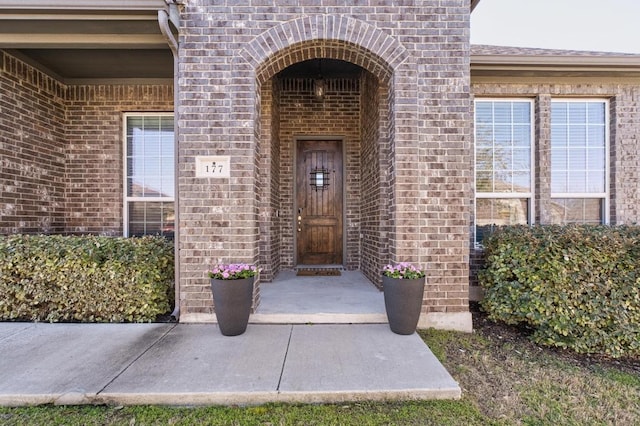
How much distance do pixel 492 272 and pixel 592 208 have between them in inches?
93.1

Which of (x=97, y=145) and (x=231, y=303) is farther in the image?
(x=97, y=145)

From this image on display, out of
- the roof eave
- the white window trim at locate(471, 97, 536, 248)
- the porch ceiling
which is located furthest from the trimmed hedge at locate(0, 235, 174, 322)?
the roof eave

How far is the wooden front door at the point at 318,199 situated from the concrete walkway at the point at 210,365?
8.67 ft

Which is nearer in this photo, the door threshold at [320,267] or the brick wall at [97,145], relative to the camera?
the brick wall at [97,145]

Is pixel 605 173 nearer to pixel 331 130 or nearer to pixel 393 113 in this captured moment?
pixel 393 113

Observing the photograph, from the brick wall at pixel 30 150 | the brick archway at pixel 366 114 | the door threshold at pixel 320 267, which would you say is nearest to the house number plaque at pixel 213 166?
the brick archway at pixel 366 114

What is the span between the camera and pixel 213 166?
3.43 m

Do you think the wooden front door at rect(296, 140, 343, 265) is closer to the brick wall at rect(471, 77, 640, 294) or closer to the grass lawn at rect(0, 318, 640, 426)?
the brick wall at rect(471, 77, 640, 294)

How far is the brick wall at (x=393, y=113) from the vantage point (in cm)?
341

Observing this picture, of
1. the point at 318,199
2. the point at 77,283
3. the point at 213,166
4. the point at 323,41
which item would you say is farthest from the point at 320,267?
the point at 323,41

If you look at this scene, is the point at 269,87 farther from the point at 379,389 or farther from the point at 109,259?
the point at 379,389

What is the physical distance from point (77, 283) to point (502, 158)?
557 centimetres

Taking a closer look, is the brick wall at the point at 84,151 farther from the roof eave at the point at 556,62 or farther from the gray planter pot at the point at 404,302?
the roof eave at the point at 556,62

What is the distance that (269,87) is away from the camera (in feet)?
16.5
